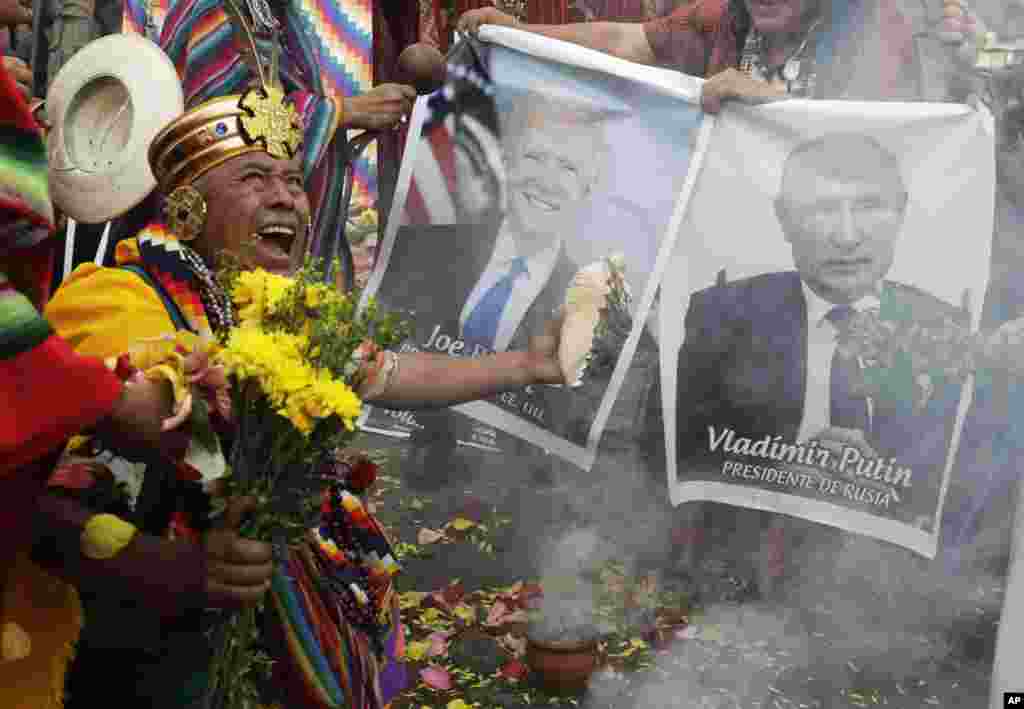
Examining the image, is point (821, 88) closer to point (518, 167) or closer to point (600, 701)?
point (518, 167)

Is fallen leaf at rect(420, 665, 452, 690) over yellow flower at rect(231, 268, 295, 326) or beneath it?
beneath

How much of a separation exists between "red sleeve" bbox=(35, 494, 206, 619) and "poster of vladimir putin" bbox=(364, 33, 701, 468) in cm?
207

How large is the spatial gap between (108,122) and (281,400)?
162 centimetres

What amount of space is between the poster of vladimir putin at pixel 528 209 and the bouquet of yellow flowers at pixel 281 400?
1879mm

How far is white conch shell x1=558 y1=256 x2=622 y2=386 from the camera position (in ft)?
8.91

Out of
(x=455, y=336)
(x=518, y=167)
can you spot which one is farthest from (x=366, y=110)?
(x=455, y=336)

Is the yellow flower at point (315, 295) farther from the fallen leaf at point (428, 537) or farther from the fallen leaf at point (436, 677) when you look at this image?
the fallen leaf at point (428, 537)

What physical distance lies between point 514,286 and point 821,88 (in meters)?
1.44

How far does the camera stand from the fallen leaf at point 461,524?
541 centimetres

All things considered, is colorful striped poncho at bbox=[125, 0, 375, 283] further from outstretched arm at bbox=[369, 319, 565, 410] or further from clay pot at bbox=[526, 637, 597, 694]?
clay pot at bbox=[526, 637, 597, 694]

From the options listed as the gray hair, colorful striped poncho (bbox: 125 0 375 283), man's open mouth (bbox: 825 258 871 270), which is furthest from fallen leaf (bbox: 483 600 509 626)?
man's open mouth (bbox: 825 258 871 270)

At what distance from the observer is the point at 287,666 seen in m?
2.43

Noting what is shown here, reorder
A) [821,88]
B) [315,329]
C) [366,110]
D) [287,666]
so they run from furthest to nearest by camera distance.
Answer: [821,88]
[366,110]
[287,666]
[315,329]

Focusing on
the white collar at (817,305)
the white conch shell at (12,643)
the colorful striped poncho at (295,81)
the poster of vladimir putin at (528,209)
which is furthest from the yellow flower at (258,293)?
the white collar at (817,305)
